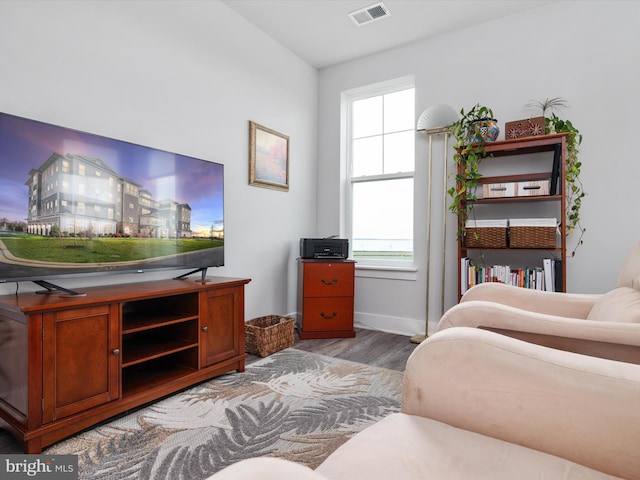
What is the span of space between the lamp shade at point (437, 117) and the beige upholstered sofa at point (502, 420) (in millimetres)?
2708

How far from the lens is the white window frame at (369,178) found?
3498 mm

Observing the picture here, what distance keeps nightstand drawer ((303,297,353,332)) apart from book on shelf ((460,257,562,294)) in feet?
3.24

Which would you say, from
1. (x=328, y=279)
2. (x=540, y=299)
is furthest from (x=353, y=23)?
(x=540, y=299)

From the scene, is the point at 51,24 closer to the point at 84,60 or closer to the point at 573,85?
the point at 84,60

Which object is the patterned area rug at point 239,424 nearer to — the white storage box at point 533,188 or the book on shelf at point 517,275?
the book on shelf at point 517,275

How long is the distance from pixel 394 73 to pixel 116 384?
3.36m

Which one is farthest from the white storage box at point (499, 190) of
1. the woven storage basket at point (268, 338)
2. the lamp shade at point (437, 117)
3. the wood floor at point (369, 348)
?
the woven storage basket at point (268, 338)

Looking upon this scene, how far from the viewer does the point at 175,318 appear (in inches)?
79.7

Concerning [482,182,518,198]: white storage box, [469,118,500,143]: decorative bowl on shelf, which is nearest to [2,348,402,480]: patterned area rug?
[482,182,518,198]: white storage box

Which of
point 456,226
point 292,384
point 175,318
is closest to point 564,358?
point 292,384

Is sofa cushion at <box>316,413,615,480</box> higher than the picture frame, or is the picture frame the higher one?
the picture frame

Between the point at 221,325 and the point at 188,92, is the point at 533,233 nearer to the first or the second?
the point at 221,325

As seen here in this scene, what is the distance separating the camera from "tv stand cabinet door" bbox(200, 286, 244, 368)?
7.08 ft

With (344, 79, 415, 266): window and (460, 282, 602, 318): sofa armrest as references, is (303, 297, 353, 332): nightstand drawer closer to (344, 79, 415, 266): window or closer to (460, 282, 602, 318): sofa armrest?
(344, 79, 415, 266): window
